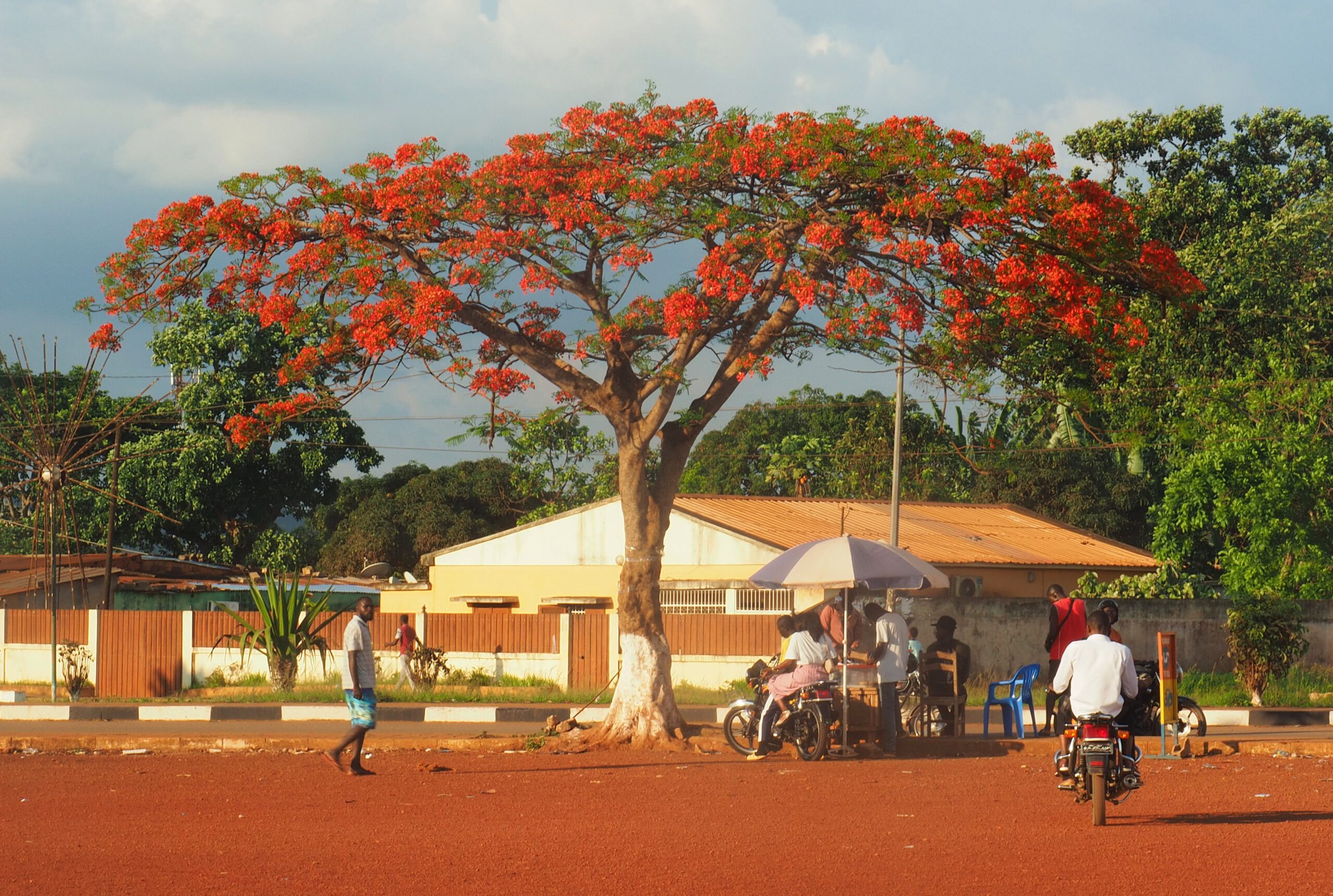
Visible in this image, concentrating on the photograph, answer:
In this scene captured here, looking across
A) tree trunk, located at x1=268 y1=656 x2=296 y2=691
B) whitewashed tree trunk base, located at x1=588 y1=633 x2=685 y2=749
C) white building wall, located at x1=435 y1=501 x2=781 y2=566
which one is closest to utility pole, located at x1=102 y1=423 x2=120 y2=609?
tree trunk, located at x1=268 y1=656 x2=296 y2=691

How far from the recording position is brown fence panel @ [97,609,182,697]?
25016 millimetres

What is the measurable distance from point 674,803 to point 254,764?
510cm

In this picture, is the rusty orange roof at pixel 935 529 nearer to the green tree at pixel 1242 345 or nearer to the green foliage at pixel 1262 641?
the green tree at pixel 1242 345

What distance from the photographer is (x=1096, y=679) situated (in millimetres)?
9516

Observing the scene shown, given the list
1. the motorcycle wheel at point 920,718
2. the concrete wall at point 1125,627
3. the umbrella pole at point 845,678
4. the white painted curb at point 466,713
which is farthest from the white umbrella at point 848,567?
the concrete wall at point 1125,627

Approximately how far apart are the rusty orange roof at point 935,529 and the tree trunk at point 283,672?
9.61 m

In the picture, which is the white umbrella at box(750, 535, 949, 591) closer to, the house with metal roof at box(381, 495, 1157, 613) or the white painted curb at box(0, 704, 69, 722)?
the white painted curb at box(0, 704, 69, 722)

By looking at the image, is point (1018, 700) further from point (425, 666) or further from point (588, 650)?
point (425, 666)

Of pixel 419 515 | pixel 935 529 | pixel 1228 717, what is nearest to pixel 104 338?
pixel 1228 717

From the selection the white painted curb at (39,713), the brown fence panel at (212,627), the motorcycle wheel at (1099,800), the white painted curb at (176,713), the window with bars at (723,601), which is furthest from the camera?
the window with bars at (723,601)

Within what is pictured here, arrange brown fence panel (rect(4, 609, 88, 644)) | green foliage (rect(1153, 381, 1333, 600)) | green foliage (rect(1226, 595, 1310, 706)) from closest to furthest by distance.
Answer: green foliage (rect(1226, 595, 1310, 706)), green foliage (rect(1153, 381, 1333, 600)), brown fence panel (rect(4, 609, 88, 644))

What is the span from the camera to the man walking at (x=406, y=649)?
2394 cm

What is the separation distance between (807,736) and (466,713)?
24.5ft

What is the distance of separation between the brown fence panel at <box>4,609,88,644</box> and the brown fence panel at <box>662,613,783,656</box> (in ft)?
36.2
